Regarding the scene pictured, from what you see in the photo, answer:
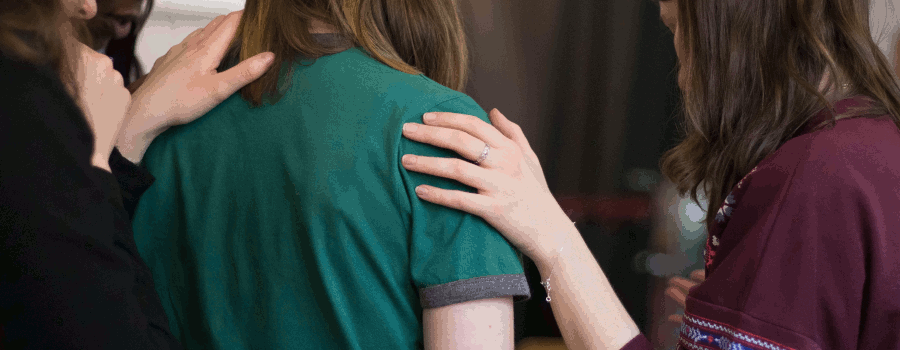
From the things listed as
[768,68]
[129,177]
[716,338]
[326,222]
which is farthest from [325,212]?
[768,68]

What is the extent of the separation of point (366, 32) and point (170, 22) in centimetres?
92

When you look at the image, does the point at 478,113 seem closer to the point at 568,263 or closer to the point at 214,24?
the point at 568,263

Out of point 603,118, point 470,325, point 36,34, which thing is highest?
point 36,34

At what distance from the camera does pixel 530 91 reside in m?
1.75

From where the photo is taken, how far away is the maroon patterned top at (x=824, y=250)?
2.09 feet

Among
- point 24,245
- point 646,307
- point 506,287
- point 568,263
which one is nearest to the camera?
point 24,245

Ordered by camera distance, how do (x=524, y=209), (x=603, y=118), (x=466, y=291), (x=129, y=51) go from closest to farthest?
(x=466, y=291) < (x=524, y=209) < (x=129, y=51) < (x=603, y=118)

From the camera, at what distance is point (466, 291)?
0.59 metres

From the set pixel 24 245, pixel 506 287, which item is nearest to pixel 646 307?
pixel 506 287

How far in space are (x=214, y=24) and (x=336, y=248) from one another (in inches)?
14.7

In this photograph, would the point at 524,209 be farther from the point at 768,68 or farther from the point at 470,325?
the point at 768,68

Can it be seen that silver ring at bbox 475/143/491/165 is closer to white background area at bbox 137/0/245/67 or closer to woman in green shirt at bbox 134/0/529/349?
woman in green shirt at bbox 134/0/529/349

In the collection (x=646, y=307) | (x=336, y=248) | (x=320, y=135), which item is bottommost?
(x=646, y=307)

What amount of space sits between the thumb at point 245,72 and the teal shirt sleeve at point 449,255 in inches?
7.5
